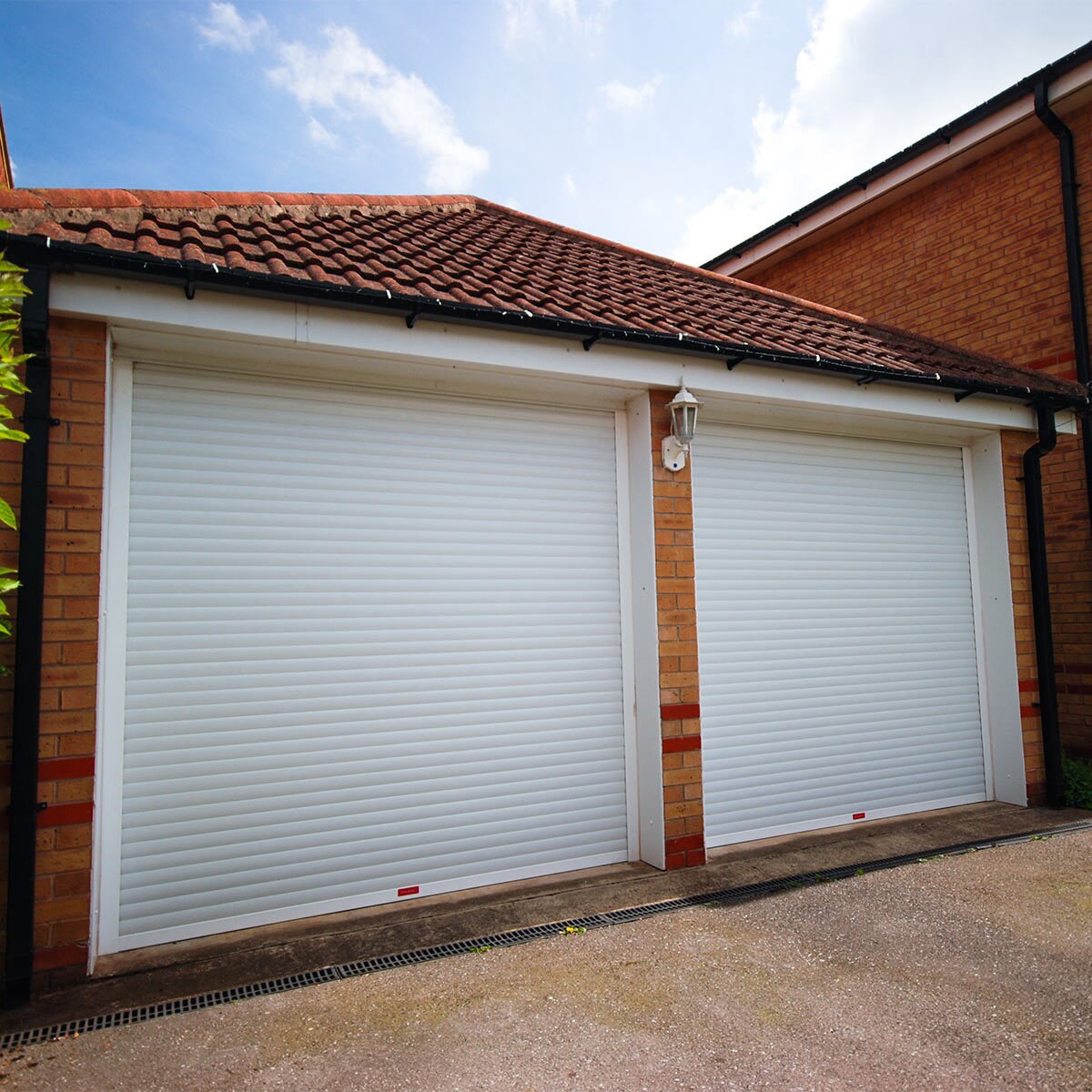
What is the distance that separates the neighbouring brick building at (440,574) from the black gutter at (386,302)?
0.07 feet

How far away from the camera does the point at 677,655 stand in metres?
5.07

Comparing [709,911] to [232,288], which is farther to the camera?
[709,911]

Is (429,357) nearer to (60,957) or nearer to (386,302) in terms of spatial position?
(386,302)

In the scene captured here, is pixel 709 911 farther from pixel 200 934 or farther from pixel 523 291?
pixel 523 291

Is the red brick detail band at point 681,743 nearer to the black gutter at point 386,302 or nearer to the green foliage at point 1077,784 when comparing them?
the black gutter at point 386,302

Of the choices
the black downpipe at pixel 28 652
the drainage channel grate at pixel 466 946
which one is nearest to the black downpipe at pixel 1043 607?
the drainage channel grate at pixel 466 946

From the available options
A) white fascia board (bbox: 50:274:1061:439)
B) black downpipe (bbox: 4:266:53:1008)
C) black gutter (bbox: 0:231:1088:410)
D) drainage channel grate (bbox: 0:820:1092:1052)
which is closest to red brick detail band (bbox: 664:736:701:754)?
drainage channel grate (bbox: 0:820:1092:1052)

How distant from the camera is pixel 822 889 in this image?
4625 mm

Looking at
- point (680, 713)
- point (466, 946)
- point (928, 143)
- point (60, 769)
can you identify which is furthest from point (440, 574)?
point (928, 143)

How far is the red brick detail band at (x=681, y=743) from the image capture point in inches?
195

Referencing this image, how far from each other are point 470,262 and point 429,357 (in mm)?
1568

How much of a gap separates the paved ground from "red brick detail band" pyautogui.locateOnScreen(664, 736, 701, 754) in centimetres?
103

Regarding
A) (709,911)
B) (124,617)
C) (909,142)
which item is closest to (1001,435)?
(909,142)

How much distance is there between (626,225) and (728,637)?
6.85 m
